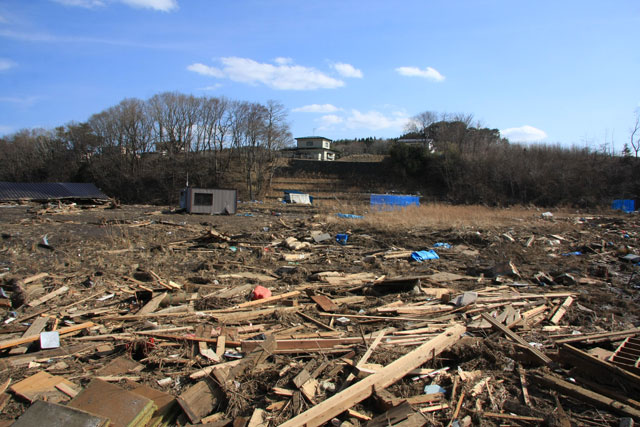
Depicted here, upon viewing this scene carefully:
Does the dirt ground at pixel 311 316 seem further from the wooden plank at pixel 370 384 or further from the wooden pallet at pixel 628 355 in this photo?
the wooden pallet at pixel 628 355

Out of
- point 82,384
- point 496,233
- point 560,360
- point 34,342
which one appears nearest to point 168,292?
point 34,342

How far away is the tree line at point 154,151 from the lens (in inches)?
1698

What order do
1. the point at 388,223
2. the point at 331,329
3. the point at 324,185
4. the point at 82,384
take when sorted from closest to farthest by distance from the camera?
the point at 82,384, the point at 331,329, the point at 388,223, the point at 324,185

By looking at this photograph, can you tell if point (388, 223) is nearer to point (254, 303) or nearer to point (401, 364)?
point (254, 303)

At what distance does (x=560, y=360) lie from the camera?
157 inches

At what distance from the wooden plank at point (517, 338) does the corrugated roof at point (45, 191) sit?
32.7 meters

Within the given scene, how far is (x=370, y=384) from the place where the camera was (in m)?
3.37

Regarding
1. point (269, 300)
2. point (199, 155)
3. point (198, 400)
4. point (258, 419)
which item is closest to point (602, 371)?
point (258, 419)

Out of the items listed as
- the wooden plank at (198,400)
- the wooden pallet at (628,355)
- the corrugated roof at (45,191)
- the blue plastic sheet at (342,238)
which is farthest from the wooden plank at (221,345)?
the corrugated roof at (45,191)

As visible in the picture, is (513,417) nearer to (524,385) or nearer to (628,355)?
(524,385)

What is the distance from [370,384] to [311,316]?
239 cm

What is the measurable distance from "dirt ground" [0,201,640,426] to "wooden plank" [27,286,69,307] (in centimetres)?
9

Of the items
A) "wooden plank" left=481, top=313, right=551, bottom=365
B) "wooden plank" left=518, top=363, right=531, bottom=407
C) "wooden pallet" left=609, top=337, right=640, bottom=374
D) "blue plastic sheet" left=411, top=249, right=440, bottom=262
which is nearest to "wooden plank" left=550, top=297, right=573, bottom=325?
"wooden pallet" left=609, top=337, right=640, bottom=374

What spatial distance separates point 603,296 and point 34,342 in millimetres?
8828
